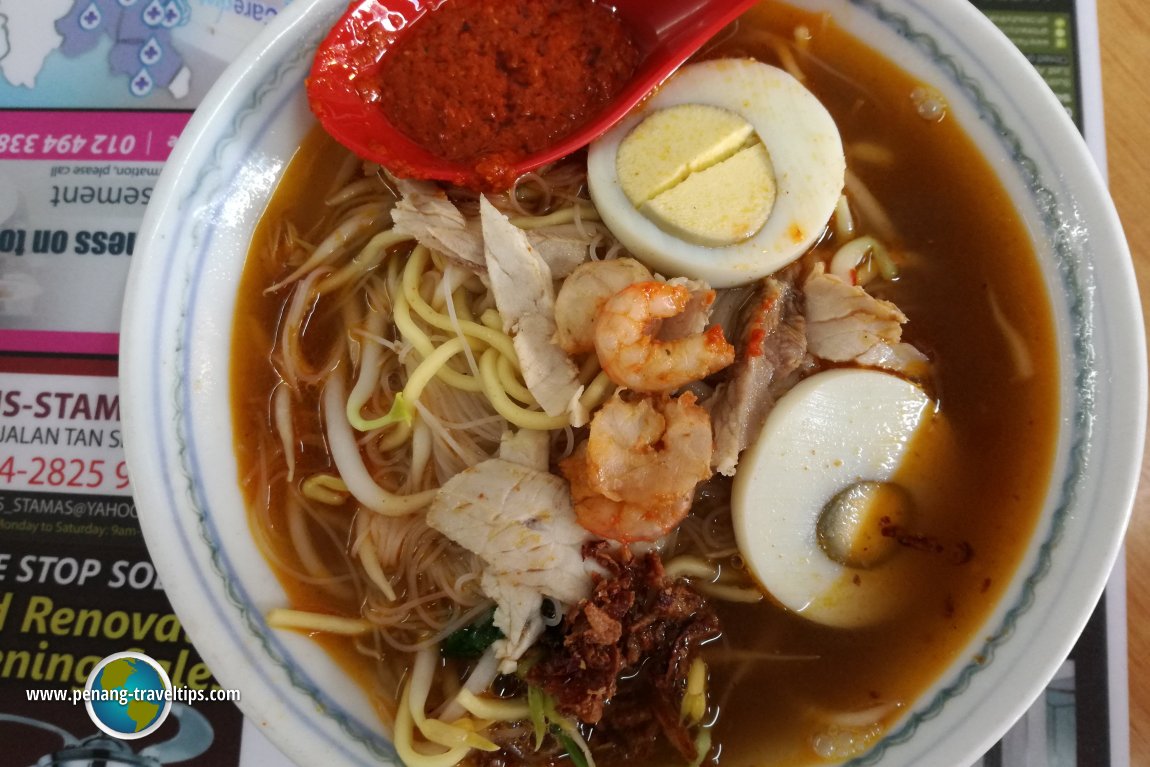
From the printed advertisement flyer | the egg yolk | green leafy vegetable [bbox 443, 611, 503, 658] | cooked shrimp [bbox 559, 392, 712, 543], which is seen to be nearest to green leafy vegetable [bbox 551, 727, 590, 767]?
green leafy vegetable [bbox 443, 611, 503, 658]

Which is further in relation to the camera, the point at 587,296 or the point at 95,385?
the point at 95,385

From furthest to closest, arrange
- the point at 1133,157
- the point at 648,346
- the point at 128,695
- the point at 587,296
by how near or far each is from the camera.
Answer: the point at 1133,157 < the point at 128,695 < the point at 587,296 < the point at 648,346

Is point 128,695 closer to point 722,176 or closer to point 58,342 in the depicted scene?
point 58,342

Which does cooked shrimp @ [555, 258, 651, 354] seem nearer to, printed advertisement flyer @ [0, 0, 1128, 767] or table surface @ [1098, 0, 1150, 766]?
printed advertisement flyer @ [0, 0, 1128, 767]

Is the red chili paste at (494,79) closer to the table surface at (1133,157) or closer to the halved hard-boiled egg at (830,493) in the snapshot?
the halved hard-boiled egg at (830,493)

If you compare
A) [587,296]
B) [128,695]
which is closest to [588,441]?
[587,296]

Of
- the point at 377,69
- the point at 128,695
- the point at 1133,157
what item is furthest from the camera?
the point at 1133,157

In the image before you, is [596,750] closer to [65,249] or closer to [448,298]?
[448,298]
